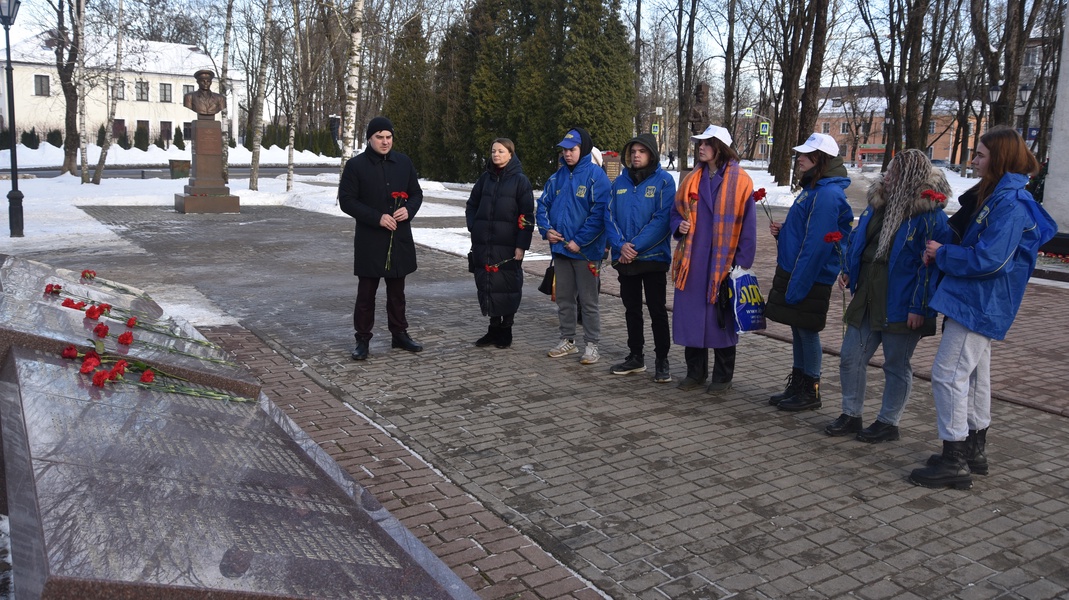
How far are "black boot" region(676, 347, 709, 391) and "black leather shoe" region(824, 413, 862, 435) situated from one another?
1174mm

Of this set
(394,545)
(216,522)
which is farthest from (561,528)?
(216,522)

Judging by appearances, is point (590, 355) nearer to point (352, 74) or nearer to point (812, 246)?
point (812, 246)

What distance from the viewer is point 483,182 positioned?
7.50 meters

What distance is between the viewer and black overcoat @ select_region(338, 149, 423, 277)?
7008 millimetres

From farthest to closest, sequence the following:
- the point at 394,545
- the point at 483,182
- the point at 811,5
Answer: the point at 811,5
the point at 483,182
the point at 394,545

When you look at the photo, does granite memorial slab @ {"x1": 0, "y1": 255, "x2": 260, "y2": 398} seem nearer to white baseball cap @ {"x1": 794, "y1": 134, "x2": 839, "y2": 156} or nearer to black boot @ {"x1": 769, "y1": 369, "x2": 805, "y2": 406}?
black boot @ {"x1": 769, "y1": 369, "x2": 805, "y2": 406}

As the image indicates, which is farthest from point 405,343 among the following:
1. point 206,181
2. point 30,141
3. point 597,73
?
point 30,141

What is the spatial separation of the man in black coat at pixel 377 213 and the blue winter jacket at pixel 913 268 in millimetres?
3563

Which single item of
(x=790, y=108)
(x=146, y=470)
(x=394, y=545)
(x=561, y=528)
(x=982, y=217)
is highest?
(x=790, y=108)

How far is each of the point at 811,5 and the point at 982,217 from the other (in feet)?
85.8

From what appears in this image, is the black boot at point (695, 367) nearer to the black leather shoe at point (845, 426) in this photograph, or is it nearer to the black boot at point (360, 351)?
the black leather shoe at point (845, 426)

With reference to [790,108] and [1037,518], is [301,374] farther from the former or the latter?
[790,108]

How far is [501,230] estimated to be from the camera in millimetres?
7391

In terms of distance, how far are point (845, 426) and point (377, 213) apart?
12.1ft
